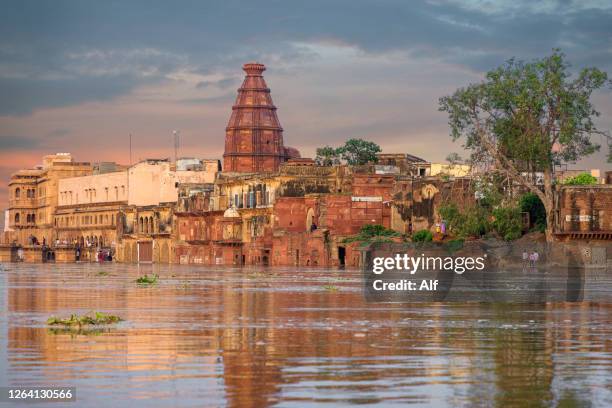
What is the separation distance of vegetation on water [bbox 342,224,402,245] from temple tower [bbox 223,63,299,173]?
227ft

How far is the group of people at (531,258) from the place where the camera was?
69062 mm

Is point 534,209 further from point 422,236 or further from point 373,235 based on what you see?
point 373,235

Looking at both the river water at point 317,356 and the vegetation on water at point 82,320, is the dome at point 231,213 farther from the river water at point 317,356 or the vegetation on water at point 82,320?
the vegetation on water at point 82,320

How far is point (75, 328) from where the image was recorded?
1953 centimetres

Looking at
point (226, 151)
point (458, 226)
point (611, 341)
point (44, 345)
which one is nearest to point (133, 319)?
point (44, 345)

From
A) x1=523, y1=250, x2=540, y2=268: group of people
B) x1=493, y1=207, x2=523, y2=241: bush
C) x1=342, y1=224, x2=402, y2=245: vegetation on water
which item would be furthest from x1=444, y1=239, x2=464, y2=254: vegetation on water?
x1=342, y1=224, x2=402, y2=245: vegetation on water

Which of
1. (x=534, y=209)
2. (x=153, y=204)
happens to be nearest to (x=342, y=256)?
(x=534, y=209)

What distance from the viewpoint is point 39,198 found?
7697 inches

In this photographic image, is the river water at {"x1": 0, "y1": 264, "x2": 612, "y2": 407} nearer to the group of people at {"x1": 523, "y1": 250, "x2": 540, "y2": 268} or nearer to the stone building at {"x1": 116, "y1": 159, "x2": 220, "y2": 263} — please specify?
the group of people at {"x1": 523, "y1": 250, "x2": 540, "y2": 268}

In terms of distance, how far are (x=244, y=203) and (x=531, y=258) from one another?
159 feet

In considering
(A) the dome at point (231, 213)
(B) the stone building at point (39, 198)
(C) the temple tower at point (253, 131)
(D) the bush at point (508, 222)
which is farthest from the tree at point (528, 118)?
(B) the stone building at point (39, 198)

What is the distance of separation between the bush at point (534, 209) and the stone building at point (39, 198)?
114 meters

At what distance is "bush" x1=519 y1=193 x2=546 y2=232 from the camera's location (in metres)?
81.6

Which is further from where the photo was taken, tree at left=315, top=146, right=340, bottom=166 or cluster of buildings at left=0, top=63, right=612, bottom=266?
tree at left=315, top=146, right=340, bottom=166
